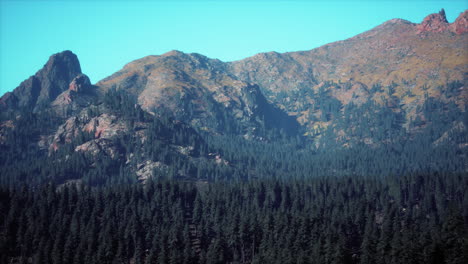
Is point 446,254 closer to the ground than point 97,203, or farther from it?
closer to the ground

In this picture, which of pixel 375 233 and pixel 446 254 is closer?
pixel 446 254

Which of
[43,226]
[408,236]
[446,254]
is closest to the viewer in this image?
[446,254]

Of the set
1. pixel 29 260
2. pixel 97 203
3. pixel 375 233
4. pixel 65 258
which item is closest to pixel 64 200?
pixel 97 203

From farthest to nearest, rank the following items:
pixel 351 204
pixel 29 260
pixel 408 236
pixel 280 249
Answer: pixel 351 204 < pixel 29 260 < pixel 280 249 < pixel 408 236

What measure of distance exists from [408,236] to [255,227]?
52137 millimetres

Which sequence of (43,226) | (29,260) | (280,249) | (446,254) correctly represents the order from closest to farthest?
(446,254)
(280,249)
(29,260)
(43,226)

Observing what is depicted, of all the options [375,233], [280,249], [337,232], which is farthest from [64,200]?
[375,233]

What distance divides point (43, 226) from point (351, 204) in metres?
125

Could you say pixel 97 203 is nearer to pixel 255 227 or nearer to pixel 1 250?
pixel 1 250

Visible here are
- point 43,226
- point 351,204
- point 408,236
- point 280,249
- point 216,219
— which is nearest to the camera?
point 408,236

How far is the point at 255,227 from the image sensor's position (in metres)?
159

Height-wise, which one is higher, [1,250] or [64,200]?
[64,200]

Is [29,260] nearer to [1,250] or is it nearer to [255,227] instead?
[1,250]

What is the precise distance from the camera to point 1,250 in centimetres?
14512
